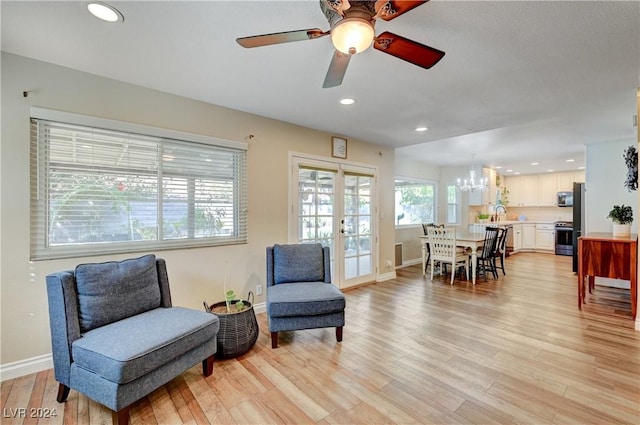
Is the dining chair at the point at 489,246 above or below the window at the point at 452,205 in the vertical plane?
below

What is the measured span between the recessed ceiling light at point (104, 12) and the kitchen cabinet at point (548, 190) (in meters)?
10.4

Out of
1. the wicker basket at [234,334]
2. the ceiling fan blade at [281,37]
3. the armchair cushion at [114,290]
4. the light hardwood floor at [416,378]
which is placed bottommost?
the light hardwood floor at [416,378]

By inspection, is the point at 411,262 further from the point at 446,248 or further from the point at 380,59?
the point at 380,59

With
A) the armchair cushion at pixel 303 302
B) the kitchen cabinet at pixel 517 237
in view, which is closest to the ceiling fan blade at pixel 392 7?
the armchair cushion at pixel 303 302

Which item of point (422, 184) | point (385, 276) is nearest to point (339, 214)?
point (385, 276)

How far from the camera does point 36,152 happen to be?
2213 millimetres

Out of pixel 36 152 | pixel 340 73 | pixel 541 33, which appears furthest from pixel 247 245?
pixel 541 33

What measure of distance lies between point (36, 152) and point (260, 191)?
6.47ft

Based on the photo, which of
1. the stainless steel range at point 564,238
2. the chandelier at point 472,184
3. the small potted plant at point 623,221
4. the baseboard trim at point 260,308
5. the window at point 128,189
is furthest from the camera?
the stainless steel range at point 564,238

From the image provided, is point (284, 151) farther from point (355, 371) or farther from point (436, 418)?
point (436, 418)

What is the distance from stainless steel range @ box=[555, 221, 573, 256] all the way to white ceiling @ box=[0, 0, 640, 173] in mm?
4757

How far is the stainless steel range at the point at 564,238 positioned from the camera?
291 inches

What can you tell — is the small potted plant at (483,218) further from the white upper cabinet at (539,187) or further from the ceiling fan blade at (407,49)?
the ceiling fan blade at (407,49)

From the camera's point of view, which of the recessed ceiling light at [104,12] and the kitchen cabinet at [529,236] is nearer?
the recessed ceiling light at [104,12]
